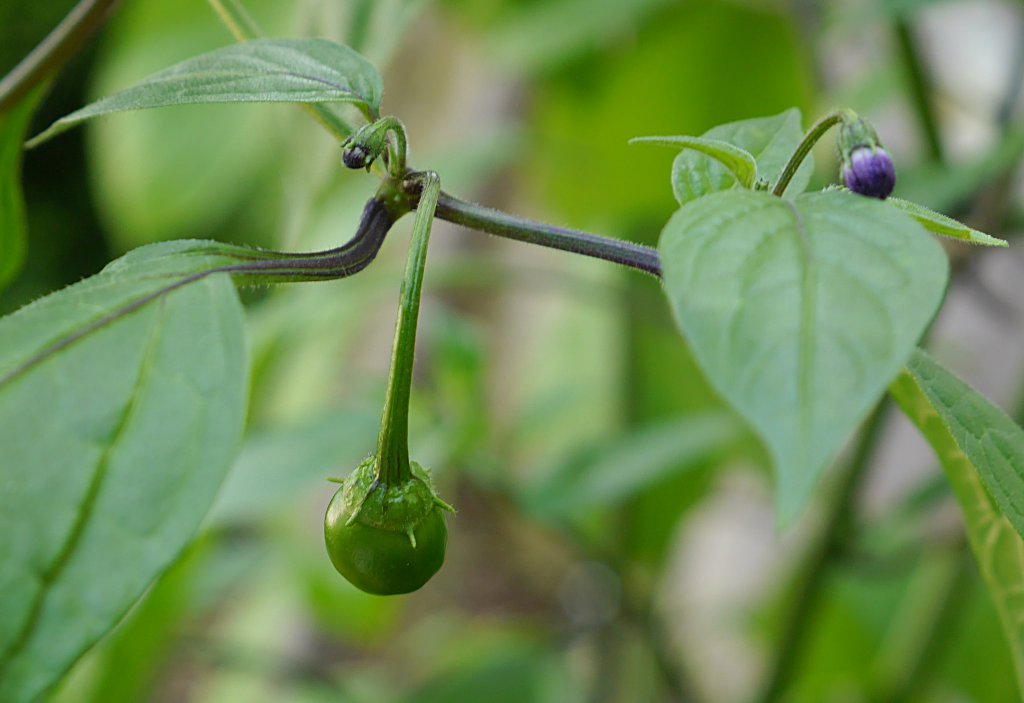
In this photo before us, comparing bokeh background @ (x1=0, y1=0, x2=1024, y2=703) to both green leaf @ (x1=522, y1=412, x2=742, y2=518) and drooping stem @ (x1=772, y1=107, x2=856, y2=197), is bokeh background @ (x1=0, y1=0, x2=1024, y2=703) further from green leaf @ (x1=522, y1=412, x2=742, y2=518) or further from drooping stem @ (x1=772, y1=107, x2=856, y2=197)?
drooping stem @ (x1=772, y1=107, x2=856, y2=197)

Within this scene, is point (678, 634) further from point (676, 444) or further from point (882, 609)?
point (676, 444)

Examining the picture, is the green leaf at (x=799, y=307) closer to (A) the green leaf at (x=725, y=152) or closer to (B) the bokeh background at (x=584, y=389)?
(A) the green leaf at (x=725, y=152)

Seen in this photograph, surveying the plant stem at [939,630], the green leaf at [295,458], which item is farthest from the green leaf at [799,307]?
the plant stem at [939,630]

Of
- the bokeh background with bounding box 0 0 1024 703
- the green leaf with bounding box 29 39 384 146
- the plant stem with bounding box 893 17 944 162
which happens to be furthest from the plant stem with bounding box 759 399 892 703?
the green leaf with bounding box 29 39 384 146

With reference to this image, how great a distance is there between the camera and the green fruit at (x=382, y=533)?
0.25 metres

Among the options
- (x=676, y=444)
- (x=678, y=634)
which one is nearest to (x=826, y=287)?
(x=676, y=444)

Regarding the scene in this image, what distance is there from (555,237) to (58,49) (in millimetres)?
187

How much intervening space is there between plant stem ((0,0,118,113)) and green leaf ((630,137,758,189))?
173 millimetres

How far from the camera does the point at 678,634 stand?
155 cm

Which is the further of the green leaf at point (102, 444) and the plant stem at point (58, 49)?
the plant stem at point (58, 49)

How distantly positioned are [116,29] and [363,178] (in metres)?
1.20

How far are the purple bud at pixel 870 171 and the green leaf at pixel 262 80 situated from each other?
4.4 inches

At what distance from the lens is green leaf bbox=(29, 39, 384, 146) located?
241 millimetres

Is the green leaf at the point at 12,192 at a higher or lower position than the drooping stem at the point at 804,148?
higher
